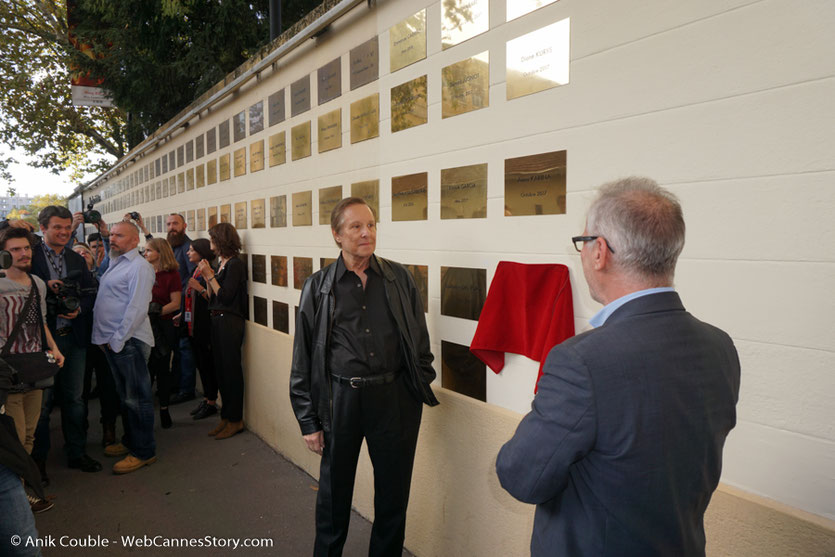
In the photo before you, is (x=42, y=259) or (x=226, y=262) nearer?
(x=42, y=259)

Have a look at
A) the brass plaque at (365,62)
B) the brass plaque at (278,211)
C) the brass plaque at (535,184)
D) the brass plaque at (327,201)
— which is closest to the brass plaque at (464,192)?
the brass plaque at (535,184)

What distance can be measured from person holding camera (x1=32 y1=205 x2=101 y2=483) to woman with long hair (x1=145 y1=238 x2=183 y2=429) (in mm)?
881

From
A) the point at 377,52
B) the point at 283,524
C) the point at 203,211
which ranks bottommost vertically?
the point at 283,524

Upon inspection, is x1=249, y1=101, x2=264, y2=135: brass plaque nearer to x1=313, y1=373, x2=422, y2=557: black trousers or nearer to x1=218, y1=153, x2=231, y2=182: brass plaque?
x1=218, y1=153, x2=231, y2=182: brass plaque

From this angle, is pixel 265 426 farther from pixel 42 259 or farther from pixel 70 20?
pixel 70 20

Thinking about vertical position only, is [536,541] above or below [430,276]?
below

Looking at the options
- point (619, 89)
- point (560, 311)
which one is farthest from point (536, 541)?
point (619, 89)

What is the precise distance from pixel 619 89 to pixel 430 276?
1420 millimetres

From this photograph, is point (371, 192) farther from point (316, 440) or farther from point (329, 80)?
point (316, 440)

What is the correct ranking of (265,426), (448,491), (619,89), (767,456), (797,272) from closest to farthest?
(797,272)
(767,456)
(619,89)
(448,491)
(265,426)

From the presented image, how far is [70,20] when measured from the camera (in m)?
9.29

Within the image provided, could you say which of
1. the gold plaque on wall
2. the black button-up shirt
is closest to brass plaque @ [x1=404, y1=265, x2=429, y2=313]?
the black button-up shirt

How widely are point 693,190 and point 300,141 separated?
3.28 m

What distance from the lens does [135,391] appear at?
13.8 ft
